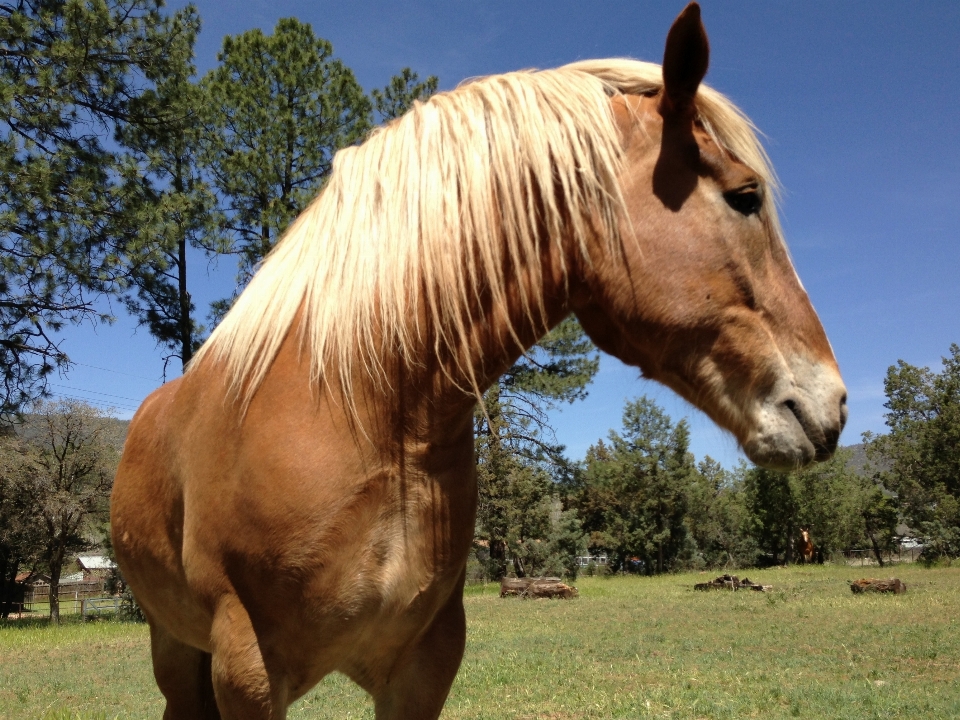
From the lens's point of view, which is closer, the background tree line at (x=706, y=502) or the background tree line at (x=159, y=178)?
the background tree line at (x=159, y=178)

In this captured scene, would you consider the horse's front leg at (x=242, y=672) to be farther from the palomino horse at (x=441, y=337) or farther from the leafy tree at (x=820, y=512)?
the leafy tree at (x=820, y=512)

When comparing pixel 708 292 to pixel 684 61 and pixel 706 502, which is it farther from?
pixel 706 502

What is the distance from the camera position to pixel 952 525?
30.7 metres

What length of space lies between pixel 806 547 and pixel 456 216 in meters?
43.2

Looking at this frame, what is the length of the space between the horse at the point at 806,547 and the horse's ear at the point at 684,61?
42234 millimetres

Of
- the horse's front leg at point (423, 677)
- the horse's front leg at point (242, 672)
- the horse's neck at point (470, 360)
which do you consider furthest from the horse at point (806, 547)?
the horse's front leg at point (242, 672)

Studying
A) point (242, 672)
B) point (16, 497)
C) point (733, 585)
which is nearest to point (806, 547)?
point (733, 585)

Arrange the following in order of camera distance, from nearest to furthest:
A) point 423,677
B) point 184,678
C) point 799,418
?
point 799,418, point 423,677, point 184,678

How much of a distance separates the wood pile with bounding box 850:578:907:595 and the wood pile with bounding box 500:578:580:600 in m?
7.56

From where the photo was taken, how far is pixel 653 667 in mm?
8188

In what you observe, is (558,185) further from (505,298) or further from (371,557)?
(371,557)

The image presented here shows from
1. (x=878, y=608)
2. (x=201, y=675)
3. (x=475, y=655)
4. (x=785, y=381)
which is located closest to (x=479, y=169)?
(x=785, y=381)

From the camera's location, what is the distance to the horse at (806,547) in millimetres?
38656

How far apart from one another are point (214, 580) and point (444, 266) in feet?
2.74
